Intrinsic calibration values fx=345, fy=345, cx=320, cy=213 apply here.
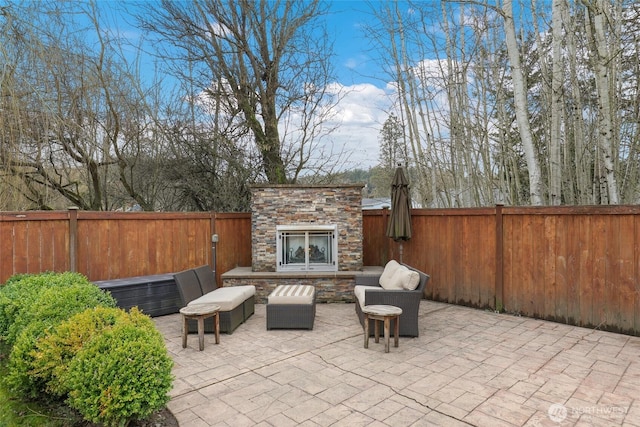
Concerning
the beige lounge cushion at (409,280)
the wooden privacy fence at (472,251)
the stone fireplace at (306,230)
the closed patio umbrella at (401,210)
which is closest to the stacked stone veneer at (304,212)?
the stone fireplace at (306,230)

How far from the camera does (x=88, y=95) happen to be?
636 cm

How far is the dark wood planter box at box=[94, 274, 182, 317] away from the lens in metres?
5.27

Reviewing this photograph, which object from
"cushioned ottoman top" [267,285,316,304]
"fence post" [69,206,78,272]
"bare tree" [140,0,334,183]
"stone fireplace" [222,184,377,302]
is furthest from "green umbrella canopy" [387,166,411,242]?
"fence post" [69,206,78,272]

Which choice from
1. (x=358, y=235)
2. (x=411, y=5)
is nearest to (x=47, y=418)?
(x=358, y=235)

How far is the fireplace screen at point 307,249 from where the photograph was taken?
6719mm

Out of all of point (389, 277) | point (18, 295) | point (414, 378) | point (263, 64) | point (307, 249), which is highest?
point (263, 64)

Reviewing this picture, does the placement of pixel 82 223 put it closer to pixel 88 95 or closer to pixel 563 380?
pixel 88 95

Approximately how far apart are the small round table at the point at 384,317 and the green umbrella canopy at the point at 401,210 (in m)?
2.47

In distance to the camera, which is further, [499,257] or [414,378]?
[499,257]

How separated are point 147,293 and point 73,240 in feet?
4.45

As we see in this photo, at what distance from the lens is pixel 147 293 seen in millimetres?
5574

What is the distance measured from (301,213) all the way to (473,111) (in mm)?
4227

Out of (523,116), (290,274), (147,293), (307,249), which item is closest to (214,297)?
(147,293)

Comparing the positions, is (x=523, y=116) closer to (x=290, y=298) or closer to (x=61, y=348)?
(x=290, y=298)
